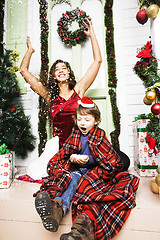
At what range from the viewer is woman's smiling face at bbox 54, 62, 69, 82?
179 centimetres

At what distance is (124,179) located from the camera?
1.04 meters

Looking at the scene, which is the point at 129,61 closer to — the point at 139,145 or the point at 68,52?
the point at 68,52

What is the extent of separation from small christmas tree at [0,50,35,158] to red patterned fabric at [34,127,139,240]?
929 mm

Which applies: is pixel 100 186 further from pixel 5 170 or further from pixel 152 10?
pixel 152 10

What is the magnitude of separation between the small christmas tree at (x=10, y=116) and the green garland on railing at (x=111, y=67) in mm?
935

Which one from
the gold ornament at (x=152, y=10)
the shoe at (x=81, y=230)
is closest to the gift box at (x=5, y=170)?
the shoe at (x=81, y=230)

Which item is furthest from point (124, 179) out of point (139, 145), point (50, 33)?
point (50, 33)

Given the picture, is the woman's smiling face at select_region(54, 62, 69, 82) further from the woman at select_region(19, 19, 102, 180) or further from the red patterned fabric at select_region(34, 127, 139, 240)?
the red patterned fabric at select_region(34, 127, 139, 240)

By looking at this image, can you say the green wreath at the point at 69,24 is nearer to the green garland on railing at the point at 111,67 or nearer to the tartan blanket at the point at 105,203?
the green garland on railing at the point at 111,67

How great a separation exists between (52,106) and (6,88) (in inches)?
20.7

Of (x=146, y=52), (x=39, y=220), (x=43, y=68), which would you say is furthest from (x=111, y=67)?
(x=39, y=220)

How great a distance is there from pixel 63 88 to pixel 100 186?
3.62 ft

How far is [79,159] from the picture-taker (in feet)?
3.61

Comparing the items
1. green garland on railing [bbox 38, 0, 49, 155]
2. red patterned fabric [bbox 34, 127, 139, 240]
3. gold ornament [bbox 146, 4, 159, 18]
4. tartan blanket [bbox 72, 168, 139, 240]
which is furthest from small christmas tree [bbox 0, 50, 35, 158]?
gold ornament [bbox 146, 4, 159, 18]
